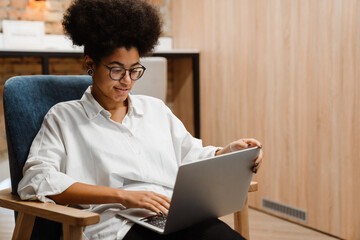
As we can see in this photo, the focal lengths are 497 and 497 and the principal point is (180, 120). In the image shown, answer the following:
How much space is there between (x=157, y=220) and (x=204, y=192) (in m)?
0.16

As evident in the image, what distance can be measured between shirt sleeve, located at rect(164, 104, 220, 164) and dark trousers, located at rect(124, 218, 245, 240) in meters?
0.32

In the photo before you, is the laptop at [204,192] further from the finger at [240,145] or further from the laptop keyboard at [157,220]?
the finger at [240,145]

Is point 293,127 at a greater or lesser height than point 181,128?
lesser

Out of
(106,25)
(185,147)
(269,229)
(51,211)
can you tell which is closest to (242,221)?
(185,147)

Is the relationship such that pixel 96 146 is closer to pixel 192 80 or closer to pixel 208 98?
pixel 208 98

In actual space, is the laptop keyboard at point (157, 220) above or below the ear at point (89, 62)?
below

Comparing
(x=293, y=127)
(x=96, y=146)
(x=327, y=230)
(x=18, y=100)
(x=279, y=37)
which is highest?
(x=279, y=37)

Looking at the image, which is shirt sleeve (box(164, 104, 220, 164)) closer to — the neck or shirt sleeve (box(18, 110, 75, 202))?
the neck

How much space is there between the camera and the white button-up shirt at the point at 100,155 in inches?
52.3

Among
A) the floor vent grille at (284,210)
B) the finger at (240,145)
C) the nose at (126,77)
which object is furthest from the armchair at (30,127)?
the floor vent grille at (284,210)

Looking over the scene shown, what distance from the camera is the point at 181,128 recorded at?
5.41ft

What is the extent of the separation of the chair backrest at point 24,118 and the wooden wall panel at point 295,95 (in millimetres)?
1528

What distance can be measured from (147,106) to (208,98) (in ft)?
6.77

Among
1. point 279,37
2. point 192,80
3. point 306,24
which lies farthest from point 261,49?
point 192,80
